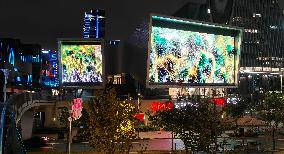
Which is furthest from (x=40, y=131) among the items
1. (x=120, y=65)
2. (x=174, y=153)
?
(x=120, y=65)

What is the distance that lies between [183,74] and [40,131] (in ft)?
115

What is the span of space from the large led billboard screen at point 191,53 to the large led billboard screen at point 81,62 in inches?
694

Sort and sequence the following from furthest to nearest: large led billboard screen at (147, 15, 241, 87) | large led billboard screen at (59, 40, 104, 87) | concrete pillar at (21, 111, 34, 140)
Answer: large led billboard screen at (59, 40, 104, 87), large led billboard screen at (147, 15, 241, 87), concrete pillar at (21, 111, 34, 140)

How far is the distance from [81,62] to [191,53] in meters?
26.7

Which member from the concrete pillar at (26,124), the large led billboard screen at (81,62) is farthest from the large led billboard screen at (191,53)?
the concrete pillar at (26,124)

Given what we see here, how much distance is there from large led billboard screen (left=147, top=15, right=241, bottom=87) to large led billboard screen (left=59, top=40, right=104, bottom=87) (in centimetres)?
1762

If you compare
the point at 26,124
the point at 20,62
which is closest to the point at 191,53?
the point at 26,124

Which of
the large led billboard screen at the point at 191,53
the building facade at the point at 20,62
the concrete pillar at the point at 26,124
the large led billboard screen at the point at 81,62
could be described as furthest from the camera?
the building facade at the point at 20,62

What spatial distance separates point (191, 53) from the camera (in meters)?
101

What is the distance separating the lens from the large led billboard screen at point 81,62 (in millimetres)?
105625

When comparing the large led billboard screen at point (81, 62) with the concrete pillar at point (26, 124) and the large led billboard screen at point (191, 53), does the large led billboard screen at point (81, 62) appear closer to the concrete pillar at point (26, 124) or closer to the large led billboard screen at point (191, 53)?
the large led billboard screen at point (191, 53)

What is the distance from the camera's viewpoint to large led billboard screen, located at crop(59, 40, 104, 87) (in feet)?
347

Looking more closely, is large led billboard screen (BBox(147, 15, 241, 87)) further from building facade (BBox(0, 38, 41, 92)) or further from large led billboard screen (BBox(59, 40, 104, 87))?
building facade (BBox(0, 38, 41, 92))

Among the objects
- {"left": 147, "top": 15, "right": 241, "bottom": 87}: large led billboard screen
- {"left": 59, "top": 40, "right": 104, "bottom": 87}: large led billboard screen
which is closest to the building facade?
{"left": 59, "top": 40, "right": 104, "bottom": 87}: large led billboard screen
